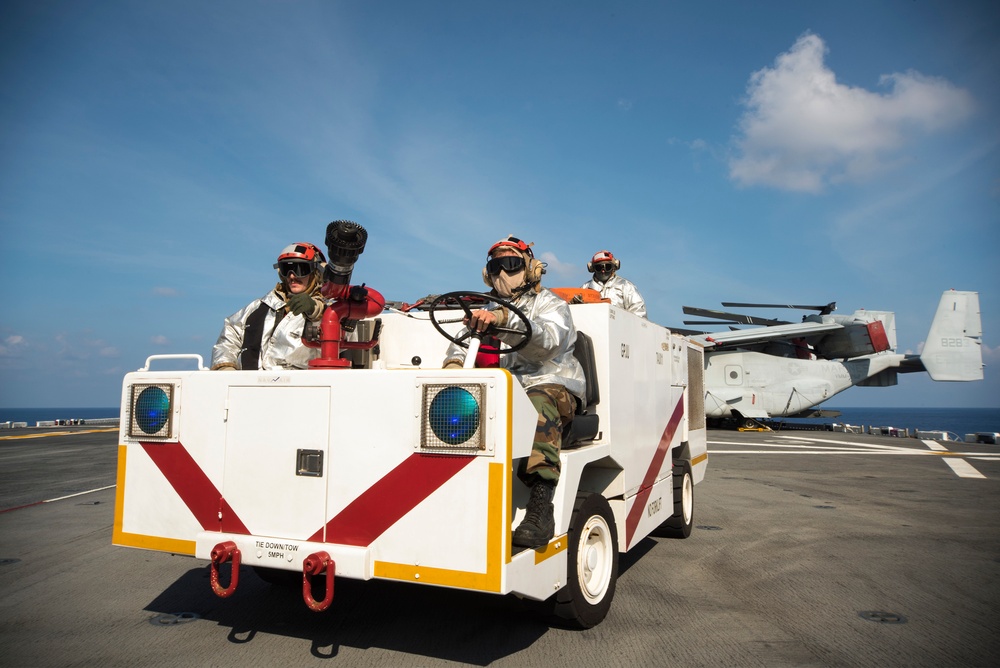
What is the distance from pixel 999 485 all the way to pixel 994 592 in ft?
23.5

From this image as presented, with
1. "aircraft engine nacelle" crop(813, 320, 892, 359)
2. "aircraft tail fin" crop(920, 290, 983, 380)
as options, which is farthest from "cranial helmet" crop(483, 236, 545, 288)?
"aircraft tail fin" crop(920, 290, 983, 380)

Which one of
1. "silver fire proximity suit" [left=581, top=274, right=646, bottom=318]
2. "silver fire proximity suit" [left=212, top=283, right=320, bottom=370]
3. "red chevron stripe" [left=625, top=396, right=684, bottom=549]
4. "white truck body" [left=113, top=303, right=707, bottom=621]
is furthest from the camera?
"silver fire proximity suit" [left=581, top=274, right=646, bottom=318]

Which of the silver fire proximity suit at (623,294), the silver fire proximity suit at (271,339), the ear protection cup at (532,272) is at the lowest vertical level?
the silver fire proximity suit at (271,339)

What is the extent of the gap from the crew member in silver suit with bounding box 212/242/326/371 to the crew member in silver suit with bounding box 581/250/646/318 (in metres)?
3.53

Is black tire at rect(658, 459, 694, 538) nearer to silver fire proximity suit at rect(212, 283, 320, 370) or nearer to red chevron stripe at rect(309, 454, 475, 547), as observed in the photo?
silver fire proximity suit at rect(212, 283, 320, 370)

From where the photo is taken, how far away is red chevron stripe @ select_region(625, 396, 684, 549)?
4.43 m

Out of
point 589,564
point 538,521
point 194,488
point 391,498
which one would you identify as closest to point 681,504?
point 589,564

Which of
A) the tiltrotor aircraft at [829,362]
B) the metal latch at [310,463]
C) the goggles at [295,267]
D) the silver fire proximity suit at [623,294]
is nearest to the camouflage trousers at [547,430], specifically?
the metal latch at [310,463]

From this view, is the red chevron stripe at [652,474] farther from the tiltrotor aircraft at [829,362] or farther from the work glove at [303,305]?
the tiltrotor aircraft at [829,362]

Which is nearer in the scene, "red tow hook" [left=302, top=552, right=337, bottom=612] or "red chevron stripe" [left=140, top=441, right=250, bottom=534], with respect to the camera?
"red tow hook" [left=302, top=552, right=337, bottom=612]

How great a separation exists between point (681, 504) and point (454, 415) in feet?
12.7

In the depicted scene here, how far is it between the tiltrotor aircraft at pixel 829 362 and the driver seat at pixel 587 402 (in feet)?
73.6

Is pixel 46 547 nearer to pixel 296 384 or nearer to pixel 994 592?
pixel 296 384

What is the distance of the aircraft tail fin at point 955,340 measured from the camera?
2592cm
